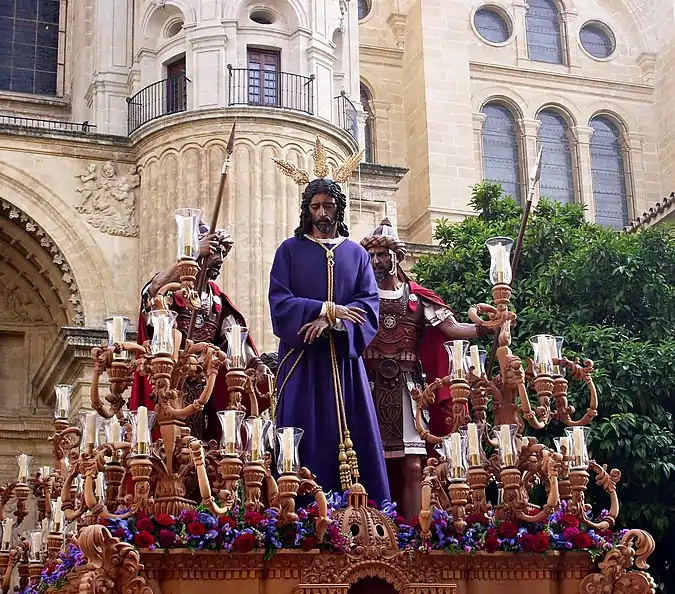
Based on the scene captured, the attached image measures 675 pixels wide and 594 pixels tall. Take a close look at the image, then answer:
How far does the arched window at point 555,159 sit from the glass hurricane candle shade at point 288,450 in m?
23.3

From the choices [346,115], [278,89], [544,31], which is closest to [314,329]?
[278,89]

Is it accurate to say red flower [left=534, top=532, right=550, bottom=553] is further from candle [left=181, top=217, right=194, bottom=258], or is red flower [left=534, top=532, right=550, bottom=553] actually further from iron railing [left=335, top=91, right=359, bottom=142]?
iron railing [left=335, top=91, right=359, bottom=142]

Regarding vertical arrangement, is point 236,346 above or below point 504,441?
above

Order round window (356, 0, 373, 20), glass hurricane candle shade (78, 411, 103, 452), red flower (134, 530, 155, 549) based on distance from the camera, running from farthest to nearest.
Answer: round window (356, 0, 373, 20), glass hurricane candle shade (78, 411, 103, 452), red flower (134, 530, 155, 549)

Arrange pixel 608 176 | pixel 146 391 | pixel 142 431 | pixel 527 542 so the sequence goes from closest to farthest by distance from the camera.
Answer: pixel 142 431 → pixel 527 542 → pixel 146 391 → pixel 608 176

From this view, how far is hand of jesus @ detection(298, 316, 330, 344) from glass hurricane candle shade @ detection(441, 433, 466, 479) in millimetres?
1054

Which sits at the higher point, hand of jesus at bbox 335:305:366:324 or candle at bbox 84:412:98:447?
hand of jesus at bbox 335:305:366:324

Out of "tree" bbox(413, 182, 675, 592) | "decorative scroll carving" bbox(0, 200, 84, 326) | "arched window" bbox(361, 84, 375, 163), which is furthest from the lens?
"arched window" bbox(361, 84, 375, 163)

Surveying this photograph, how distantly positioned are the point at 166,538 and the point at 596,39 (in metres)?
27.7

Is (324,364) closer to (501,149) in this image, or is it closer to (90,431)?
(90,431)

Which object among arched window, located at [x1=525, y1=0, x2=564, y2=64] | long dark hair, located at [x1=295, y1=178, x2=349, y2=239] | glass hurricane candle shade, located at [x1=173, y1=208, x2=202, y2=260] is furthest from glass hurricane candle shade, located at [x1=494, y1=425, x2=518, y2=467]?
arched window, located at [x1=525, y1=0, x2=564, y2=64]

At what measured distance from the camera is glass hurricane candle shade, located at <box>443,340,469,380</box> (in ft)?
27.9

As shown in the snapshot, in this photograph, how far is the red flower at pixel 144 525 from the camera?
7.16 meters

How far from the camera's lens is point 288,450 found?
24.4ft
